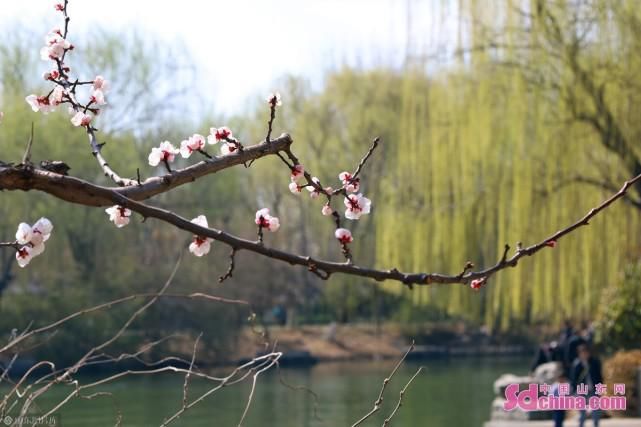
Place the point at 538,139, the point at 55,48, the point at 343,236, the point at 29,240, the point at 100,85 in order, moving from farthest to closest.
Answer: the point at 538,139
the point at 100,85
the point at 55,48
the point at 343,236
the point at 29,240

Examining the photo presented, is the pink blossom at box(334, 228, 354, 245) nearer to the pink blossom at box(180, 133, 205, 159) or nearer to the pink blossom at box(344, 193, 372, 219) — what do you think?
the pink blossom at box(344, 193, 372, 219)

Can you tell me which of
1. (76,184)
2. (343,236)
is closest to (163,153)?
(343,236)

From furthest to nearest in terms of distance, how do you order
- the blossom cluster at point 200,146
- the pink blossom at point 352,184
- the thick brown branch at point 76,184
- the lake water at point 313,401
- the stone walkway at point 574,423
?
the lake water at point 313,401
the stone walkway at point 574,423
the pink blossom at point 352,184
the blossom cluster at point 200,146
the thick brown branch at point 76,184

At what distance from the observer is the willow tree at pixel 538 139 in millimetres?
15477

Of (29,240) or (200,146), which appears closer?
(29,240)

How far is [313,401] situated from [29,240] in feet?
47.2

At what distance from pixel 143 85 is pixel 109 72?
1.04 meters

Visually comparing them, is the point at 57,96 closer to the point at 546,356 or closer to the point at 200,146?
the point at 200,146

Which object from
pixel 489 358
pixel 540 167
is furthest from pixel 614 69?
pixel 489 358

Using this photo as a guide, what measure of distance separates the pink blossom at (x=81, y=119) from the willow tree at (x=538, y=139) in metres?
12.3

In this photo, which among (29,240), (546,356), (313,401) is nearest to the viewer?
(29,240)

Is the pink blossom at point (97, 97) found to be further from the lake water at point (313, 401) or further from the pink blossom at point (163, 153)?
the lake water at point (313, 401)

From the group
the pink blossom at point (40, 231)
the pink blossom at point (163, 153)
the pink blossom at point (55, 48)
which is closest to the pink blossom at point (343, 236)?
the pink blossom at point (163, 153)

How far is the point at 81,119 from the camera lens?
147 inches
